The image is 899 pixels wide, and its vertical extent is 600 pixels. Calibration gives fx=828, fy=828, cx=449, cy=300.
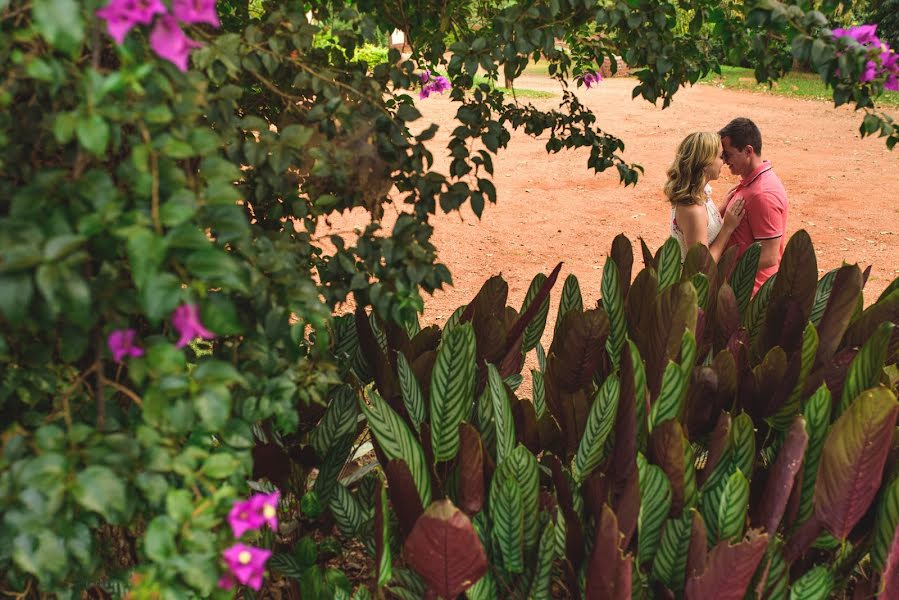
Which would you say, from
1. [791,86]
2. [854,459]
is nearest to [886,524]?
[854,459]

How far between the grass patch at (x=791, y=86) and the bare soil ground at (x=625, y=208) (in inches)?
134

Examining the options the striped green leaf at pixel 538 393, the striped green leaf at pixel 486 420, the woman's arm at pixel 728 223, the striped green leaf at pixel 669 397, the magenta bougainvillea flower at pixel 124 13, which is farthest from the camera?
the woman's arm at pixel 728 223

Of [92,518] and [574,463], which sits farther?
[574,463]

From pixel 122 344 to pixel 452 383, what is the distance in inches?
38.1

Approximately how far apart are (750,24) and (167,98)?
1057 millimetres

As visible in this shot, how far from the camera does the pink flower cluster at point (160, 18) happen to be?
875mm

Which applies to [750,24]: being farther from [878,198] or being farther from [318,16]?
[878,198]

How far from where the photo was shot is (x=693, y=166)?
395 cm

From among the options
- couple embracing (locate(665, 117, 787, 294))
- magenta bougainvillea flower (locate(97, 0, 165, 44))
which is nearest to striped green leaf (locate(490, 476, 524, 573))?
magenta bougainvillea flower (locate(97, 0, 165, 44))

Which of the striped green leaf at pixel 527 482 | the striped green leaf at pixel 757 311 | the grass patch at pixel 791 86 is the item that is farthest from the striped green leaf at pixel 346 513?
the grass patch at pixel 791 86

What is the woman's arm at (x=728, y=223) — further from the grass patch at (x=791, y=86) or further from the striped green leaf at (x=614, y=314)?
the grass patch at (x=791, y=86)

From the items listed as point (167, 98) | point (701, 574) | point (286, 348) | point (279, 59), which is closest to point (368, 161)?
point (279, 59)

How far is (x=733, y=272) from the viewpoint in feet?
8.97

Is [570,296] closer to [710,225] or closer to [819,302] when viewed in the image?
[819,302]
